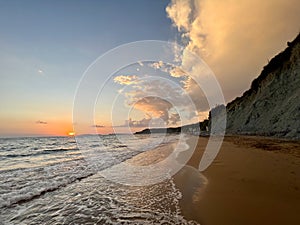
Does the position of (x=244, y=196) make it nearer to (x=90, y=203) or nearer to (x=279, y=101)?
(x=90, y=203)

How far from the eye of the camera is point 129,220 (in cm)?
451

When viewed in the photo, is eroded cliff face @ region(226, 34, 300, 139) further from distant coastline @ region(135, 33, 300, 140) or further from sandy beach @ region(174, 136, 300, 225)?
sandy beach @ region(174, 136, 300, 225)

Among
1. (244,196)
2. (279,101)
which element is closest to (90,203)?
(244,196)

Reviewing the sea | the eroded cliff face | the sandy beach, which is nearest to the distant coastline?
the eroded cliff face

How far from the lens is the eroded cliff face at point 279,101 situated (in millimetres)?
22969

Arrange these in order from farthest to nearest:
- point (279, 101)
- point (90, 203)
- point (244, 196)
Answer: point (279, 101) < point (90, 203) < point (244, 196)

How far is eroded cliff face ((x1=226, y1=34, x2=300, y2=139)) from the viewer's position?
Answer: 23.0m

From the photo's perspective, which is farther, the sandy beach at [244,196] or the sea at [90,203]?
the sea at [90,203]

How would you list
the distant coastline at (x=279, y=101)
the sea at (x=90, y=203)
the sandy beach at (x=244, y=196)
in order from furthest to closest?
the distant coastline at (x=279, y=101)
the sea at (x=90, y=203)
the sandy beach at (x=244, y=196)

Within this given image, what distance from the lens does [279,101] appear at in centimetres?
2848

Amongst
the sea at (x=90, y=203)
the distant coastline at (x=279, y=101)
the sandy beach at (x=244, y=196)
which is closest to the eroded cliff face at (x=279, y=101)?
the distant coastline at (x=279, y=101)

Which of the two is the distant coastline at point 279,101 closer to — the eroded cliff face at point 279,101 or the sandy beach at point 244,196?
the eroded cliff face at point 279,101

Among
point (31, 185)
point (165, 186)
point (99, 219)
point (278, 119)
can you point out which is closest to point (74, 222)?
point (99, 219)

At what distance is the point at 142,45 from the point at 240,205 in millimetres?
14872
